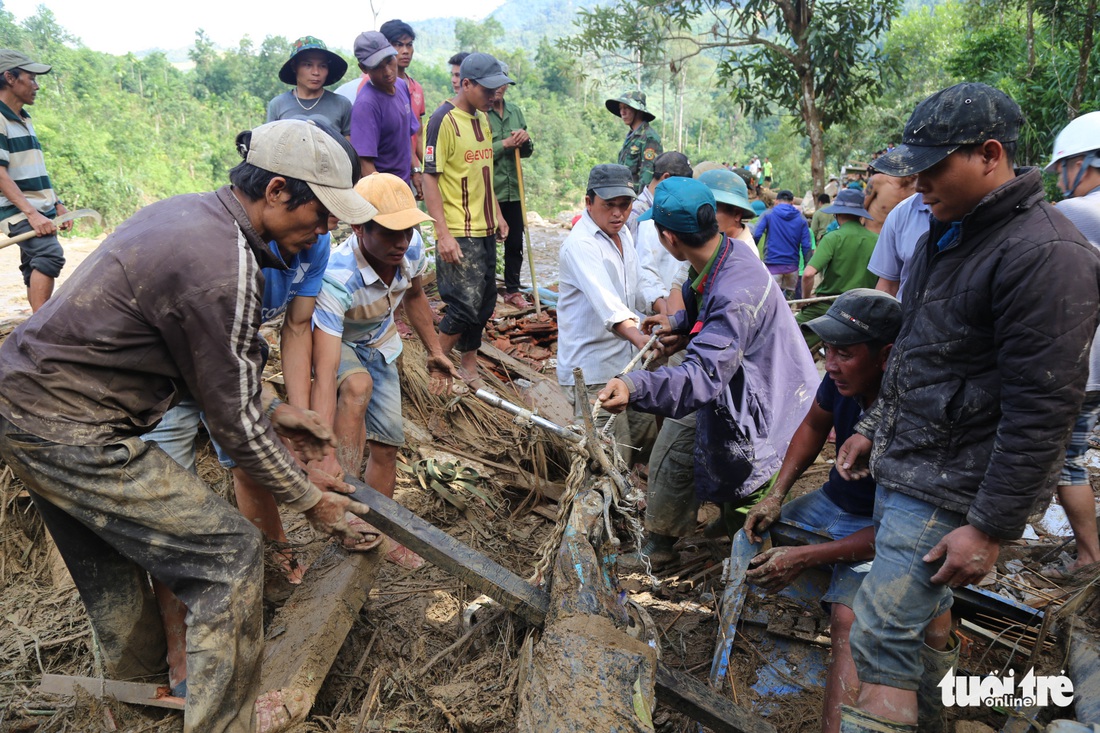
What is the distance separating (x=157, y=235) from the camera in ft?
6.79

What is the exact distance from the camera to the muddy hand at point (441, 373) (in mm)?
3971

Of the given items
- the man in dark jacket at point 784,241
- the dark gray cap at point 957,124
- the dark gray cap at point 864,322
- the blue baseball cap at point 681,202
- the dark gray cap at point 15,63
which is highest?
the dark gray cap at point 15,63

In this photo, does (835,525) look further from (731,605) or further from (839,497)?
(731,605)

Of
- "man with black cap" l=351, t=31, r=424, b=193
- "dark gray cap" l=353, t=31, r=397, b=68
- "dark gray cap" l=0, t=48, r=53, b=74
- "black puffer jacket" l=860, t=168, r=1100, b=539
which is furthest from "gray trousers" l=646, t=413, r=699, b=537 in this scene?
"dark gray cap" l=0, t=48, r=53, b=74

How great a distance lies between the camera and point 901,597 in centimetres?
214

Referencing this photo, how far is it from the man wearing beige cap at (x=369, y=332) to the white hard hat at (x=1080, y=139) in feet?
10.5

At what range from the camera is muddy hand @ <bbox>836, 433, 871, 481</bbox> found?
8.71ft

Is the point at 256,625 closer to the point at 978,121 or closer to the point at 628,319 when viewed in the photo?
the point at 628,319

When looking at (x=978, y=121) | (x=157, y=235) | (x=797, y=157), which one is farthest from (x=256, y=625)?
(x=797, y=157)

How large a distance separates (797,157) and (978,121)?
37.0m

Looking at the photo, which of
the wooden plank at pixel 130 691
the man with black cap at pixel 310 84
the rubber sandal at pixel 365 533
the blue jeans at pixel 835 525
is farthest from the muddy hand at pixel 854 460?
the man with black cap at pixel 310 84

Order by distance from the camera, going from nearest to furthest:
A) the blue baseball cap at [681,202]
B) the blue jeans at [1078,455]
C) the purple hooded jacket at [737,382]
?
the purple hooded jacket at [737,382], the blue baseball cap at [681,202], the blue jeans at [1078,455]

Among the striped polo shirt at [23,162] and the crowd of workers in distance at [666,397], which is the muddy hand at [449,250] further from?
the striped polo shirt at [23,162]

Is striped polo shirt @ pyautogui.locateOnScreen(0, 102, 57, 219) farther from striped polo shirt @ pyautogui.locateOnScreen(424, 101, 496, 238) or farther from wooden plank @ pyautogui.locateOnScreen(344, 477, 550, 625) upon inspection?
wooden plank @ pyautogui.locateOnScreen(344, 477, 550, 625)
